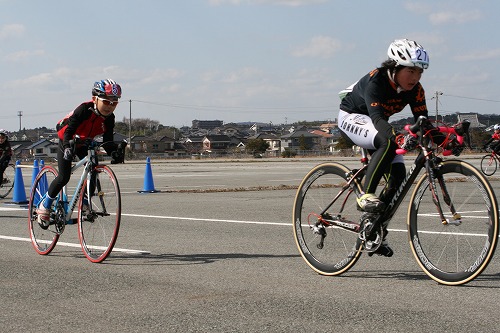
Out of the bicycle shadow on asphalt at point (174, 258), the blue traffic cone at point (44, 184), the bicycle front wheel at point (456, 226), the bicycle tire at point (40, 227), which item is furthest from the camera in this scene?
the blue traffic cone at point (44, 184)

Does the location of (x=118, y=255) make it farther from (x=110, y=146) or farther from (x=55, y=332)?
(x=55, y=332)

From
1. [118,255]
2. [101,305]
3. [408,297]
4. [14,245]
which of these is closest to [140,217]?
[14,245]

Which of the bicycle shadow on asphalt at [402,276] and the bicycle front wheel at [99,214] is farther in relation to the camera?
the bicycle front wheel at [99,214]

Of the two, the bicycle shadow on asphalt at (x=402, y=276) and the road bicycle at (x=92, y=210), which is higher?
the road bicycle at (x=92, y=210)

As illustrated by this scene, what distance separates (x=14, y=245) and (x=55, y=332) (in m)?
4.54

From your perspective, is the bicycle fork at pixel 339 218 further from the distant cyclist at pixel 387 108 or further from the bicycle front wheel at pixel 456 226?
the bicycle front wheel at pixel 456 226

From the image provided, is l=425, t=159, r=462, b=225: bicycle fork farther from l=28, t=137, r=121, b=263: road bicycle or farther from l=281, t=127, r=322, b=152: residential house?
l=281, t=127, r=322, b=152: residential house

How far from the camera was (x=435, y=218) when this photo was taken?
548 cm

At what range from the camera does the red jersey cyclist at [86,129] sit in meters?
7.31

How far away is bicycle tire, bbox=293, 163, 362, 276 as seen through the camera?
587 centimetres

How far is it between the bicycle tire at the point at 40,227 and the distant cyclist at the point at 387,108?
3.94m

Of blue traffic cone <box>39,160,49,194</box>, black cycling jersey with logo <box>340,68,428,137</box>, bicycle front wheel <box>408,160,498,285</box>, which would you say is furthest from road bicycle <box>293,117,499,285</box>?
blue traffic cone <box>39,160,49,194</box>

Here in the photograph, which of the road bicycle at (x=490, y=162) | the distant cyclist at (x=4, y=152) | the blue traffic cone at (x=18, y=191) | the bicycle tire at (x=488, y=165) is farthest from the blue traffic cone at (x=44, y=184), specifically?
the bicycle tire at (x=488, y=165)

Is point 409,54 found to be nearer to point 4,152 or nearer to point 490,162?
point 4,152
